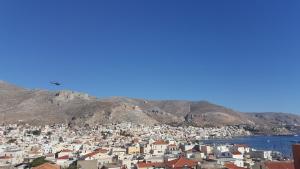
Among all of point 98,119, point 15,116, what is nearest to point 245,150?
point 98,119

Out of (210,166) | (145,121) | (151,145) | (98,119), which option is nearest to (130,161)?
(210,166)

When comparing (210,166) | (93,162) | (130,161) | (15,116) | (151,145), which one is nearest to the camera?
(210,166)

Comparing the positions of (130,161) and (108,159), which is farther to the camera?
(108,159)

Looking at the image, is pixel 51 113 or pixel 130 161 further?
pixel 51 113

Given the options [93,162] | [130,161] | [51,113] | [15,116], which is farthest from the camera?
[51,113]

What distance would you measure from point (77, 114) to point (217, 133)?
71111 mm

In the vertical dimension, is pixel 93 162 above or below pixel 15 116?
below

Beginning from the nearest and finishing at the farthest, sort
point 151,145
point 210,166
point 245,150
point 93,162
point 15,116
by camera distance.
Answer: point 210,166 < point 93,162 < point 245,150 < point 151,145 < point 15,116

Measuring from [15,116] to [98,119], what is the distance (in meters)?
37.6

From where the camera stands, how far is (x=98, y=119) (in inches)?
7096

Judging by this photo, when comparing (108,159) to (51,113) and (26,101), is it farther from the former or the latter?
(26,101)

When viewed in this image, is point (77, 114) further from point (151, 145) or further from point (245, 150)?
point (245, 150)

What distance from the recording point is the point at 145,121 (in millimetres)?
194375

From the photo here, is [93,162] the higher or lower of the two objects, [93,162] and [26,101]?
the lower
